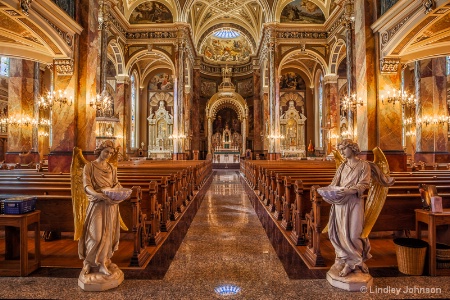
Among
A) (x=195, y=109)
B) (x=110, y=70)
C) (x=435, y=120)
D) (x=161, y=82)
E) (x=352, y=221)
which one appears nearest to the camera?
(x=352, y=221)

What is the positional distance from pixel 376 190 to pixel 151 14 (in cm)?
2141

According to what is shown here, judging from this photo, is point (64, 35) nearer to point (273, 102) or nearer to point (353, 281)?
point (353, 281)

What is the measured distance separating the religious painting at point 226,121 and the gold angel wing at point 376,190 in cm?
2943

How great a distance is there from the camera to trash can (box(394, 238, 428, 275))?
3480mm

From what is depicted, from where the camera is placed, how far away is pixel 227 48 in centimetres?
3216

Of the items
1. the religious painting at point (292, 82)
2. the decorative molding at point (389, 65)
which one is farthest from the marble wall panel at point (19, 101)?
the religious painting at point (292, 82)

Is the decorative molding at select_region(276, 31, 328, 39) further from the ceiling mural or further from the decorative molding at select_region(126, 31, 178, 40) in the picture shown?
the ceiling mural

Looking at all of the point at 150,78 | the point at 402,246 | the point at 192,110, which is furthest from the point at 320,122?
the point at 402,246

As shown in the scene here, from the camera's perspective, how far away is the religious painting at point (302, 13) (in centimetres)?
2062

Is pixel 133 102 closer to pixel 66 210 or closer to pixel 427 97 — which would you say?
pixel 427 97

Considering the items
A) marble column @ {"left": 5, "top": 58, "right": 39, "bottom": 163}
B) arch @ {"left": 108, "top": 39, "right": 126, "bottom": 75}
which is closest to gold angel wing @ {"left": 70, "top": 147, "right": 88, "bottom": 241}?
marble column @ {"left": 5, "top": 58, "right": 39, "bottom": 163}

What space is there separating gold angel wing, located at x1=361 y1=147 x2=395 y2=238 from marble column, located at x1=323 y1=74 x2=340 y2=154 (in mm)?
19076

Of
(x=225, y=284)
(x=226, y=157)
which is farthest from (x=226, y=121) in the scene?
(x=225, y=284)

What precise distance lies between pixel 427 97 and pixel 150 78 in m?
22.7
